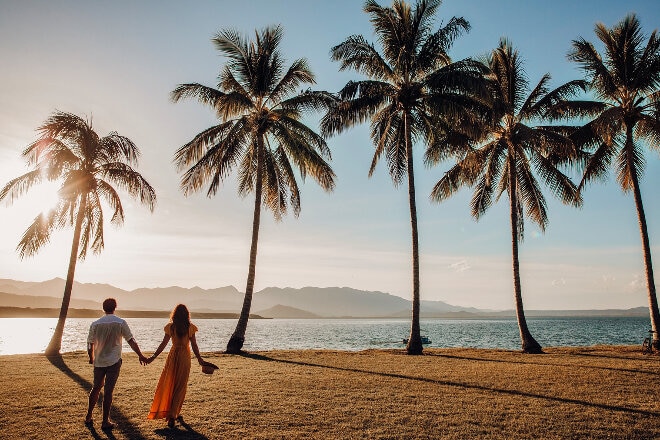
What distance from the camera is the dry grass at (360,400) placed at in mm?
7172

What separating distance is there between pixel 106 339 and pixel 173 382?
1388 mm

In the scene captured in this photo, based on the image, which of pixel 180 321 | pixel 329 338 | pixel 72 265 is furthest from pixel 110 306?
pixel 329 338

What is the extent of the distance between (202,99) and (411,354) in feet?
53.0

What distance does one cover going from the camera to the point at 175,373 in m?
7.63

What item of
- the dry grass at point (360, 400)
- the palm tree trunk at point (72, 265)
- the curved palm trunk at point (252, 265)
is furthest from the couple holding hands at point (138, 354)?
the palm tree trunk at point (72, 265)

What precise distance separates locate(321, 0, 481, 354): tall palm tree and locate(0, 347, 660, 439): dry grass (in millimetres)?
7758

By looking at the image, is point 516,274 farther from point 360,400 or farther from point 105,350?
point 105,350

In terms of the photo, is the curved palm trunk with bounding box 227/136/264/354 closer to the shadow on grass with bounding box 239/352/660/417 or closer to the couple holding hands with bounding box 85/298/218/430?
the shadow on grass with bounding box 239/352/660/417

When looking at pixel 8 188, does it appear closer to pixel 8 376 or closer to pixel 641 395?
pixel 8 376

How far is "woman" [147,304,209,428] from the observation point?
739 cm

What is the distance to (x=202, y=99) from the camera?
21938mm

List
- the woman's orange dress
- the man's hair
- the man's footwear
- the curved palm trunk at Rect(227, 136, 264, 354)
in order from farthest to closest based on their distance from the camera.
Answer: the curved palm trunk at Rect(227, 136, 264, 354), the man's hair, the woman's orange dress, the man's footwear

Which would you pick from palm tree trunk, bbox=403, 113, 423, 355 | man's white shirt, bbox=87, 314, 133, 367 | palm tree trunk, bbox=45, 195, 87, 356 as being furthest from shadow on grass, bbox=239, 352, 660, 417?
palm tree trunk, bbox=45, 195, 87, 356

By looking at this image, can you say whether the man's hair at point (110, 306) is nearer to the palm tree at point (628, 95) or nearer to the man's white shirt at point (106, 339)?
the man's white shirt at point (106, 339)
